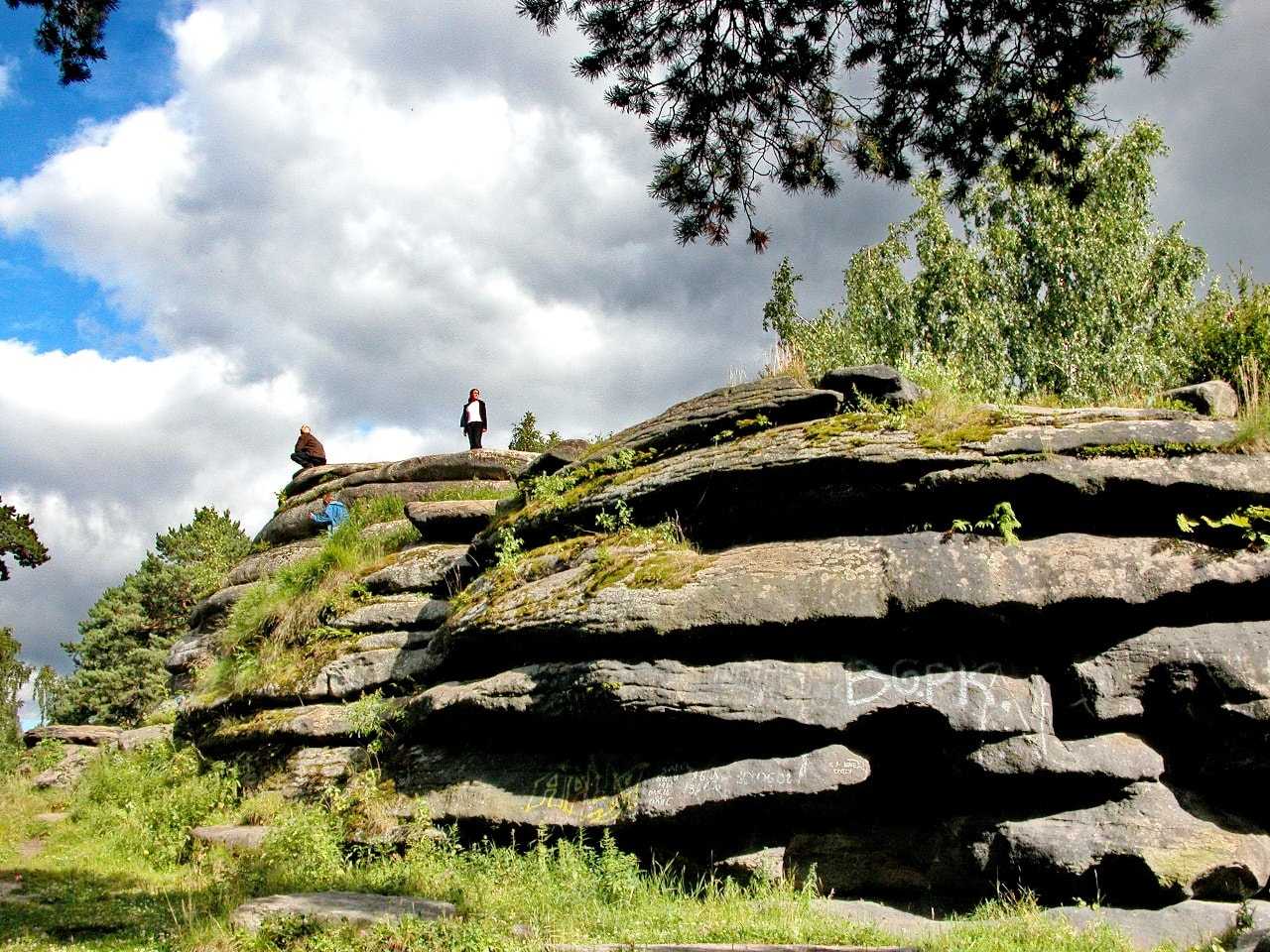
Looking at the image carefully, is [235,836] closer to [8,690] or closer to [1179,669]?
[1179,669]

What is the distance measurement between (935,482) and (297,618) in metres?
9.37

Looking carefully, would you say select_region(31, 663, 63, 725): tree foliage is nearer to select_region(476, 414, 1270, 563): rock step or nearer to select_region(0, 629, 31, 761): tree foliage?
select_region(0, 629, 31, 761): tree foliage

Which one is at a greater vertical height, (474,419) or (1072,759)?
(474,419)

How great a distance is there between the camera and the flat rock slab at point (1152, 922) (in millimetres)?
6812

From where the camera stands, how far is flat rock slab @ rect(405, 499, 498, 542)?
14328 millimetres

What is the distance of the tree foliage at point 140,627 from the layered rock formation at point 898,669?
34766 mm

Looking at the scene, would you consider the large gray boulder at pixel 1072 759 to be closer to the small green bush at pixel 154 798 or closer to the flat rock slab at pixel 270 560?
the small green bush at pixel 154 798

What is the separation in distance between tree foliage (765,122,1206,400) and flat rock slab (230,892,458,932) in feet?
93.5

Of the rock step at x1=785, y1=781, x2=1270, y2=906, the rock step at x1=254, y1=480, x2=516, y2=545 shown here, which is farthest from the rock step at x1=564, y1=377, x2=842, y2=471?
the rock step at x1=254, y1=480, x2=516, y2=545

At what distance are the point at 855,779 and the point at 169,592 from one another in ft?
147

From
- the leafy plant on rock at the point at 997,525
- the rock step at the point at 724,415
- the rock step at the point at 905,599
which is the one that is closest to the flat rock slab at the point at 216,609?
the rock step at the point at 724,415

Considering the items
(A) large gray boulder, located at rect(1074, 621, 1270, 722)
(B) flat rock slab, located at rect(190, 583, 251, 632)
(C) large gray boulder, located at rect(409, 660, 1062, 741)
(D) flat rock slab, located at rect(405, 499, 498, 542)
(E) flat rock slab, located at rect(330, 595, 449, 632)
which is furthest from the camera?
(B) flat rock slab, located at rect(190, 583, 251, 632)

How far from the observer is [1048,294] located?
3772cm

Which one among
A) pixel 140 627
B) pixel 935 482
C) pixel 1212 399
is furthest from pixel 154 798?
pixel 140 627
